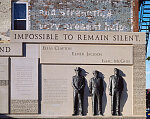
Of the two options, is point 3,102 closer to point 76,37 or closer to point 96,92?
point 96,92

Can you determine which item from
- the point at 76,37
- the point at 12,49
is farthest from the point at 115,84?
the point at 12,49

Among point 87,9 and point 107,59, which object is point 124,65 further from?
point 87,9

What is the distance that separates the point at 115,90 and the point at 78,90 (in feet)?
5.02

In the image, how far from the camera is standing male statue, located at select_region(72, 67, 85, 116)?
497 inches

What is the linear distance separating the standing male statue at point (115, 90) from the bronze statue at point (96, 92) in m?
0.45

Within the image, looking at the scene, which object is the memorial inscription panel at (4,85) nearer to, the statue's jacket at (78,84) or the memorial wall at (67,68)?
the memorial wall at (67,68)

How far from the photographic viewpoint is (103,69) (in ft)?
42.7

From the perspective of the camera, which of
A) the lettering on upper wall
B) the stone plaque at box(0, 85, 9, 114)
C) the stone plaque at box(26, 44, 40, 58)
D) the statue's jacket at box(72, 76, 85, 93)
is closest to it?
the stone plaque at box(0, 85, 9, 114)

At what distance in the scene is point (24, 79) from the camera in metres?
12.7

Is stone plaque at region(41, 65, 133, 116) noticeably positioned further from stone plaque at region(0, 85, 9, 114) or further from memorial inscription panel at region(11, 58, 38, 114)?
stone plaque at region(0, 85, 9, 114)

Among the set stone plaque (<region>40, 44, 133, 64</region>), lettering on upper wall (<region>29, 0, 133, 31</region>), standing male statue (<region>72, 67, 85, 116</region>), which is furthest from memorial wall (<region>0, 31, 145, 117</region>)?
lettering on upper wall (<region>29, 0, 133, 31</region>)

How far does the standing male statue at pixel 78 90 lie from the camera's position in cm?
1263

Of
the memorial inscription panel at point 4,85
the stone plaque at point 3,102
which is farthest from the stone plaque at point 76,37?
the stone plaque at point 3,102

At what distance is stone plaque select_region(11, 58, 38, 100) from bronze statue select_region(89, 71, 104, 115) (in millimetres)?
2274
